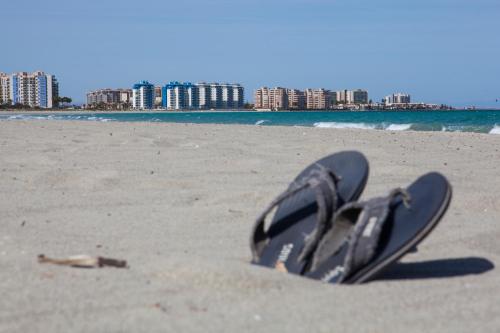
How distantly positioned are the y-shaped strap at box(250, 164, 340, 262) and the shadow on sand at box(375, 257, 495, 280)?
23 centimetres

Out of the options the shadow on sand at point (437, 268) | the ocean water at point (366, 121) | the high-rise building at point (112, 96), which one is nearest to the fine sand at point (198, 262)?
the shadow on sand at point (437, 268)

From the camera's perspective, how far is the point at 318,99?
101000 mm

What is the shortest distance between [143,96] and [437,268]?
112 m

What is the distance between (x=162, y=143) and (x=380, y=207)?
475 cm

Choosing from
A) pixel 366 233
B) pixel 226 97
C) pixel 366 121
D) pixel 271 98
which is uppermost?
pixel 226 97

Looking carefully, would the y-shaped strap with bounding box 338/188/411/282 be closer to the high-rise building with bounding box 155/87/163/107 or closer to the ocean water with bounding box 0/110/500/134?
the ocean water with bounding box 0/110/500/134

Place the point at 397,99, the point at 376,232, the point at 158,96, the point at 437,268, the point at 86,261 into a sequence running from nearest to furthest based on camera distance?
the point at 376,232 → the point at 86,261 → the point at 437,268 → the point at 397,99 → the point at 158,96

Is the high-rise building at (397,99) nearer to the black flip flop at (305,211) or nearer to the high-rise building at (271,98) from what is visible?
the high-rise building at (271,98)

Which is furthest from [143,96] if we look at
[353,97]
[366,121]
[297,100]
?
[366,121]

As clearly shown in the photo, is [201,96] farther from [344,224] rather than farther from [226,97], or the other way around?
[344,224]

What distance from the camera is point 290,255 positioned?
2145 millimetres

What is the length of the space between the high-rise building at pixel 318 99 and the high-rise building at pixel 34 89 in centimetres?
3809

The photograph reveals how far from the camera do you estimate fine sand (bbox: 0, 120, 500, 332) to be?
164 cm

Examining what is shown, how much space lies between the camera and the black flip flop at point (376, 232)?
76.1 inches
